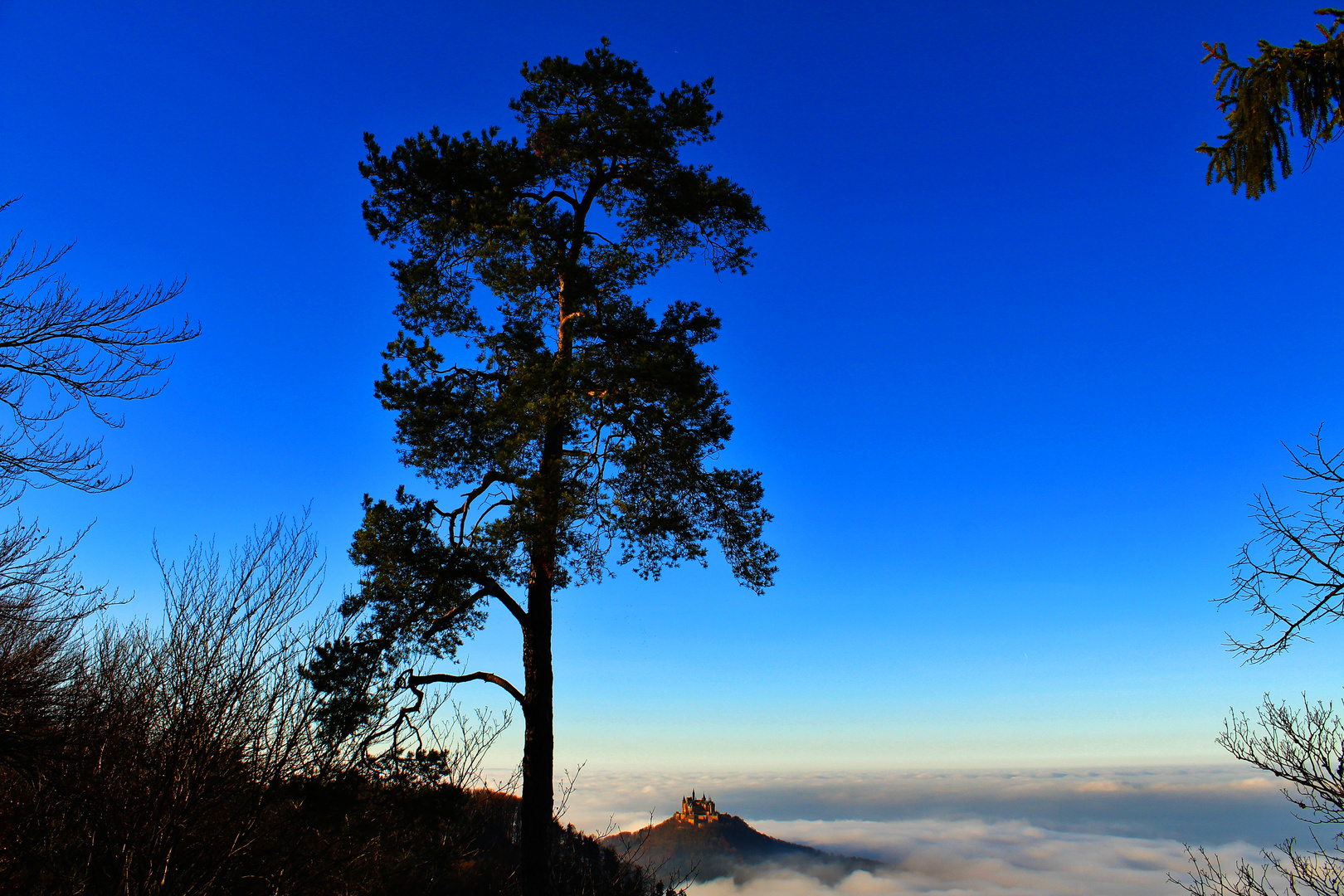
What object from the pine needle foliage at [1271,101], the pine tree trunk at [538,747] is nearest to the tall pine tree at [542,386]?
the pine tree trunk at [538,747]

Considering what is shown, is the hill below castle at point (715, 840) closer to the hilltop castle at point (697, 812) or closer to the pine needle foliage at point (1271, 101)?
the hilltop castle at point (697, 812)

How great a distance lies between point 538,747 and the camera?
920 centimetres

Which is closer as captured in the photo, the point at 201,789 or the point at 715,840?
the point at 201,789

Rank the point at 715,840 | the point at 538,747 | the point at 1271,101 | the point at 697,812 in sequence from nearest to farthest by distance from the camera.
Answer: the point at 1271,101
the point at 538,747
the point at 697,812
the point at 715,840

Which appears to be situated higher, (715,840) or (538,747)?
(538,747)

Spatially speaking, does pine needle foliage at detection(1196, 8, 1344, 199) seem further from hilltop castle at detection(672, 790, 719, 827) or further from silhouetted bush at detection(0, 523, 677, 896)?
hilltop castle at detection(672, 790, 719, 827)

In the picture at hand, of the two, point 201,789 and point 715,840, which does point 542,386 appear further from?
point 715,840

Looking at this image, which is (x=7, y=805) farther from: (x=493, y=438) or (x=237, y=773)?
(x=493, y=438)

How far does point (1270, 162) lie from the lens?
5746 mm

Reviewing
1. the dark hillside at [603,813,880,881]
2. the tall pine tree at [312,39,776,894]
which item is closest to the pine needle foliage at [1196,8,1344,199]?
the tall pine tree at [312,39,776,894]

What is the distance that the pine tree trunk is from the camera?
8656mm

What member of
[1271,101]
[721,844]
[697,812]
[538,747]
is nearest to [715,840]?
[721,844]

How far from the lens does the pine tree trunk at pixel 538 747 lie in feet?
28.4

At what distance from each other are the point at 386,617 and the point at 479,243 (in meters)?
5.67
